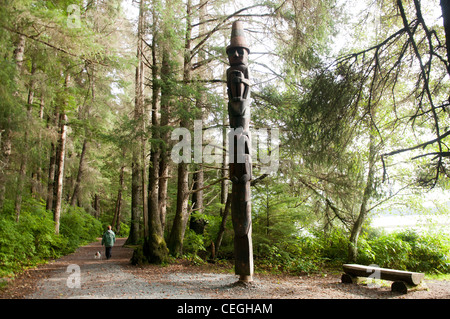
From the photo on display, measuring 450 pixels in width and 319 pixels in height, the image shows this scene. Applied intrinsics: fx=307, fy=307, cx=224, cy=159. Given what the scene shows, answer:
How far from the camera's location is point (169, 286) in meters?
7.05

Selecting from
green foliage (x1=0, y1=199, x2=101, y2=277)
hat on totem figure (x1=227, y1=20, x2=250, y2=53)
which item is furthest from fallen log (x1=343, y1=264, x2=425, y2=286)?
green foliage (x1=0, y1=199, x2=101, y2=277)

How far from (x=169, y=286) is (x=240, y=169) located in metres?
3.18

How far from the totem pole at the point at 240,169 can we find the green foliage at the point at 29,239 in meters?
5.45

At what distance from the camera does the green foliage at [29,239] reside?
326 inches

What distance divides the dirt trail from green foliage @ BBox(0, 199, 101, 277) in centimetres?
57

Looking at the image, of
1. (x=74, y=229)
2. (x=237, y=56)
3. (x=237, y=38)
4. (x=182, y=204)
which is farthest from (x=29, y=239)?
(x=237, y=38)

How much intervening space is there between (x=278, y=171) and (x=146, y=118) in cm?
494

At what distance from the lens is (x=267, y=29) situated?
955 centimetres

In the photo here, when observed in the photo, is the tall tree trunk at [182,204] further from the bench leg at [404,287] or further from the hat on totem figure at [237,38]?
the bench leg at [404,287]

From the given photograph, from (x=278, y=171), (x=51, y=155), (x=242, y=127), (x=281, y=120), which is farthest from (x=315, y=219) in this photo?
(x=51, y=155)

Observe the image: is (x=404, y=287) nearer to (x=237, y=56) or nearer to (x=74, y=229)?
(x=237, y=56)

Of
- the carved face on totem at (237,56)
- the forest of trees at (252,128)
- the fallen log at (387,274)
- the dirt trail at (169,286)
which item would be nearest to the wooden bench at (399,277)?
the fallen log at (387,274)

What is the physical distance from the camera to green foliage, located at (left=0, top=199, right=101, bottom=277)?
27.2ft

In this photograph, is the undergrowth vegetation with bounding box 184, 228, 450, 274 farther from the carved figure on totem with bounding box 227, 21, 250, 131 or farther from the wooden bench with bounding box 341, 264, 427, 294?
the carved figure on totem with bounding box 227, 21, 250, 131
